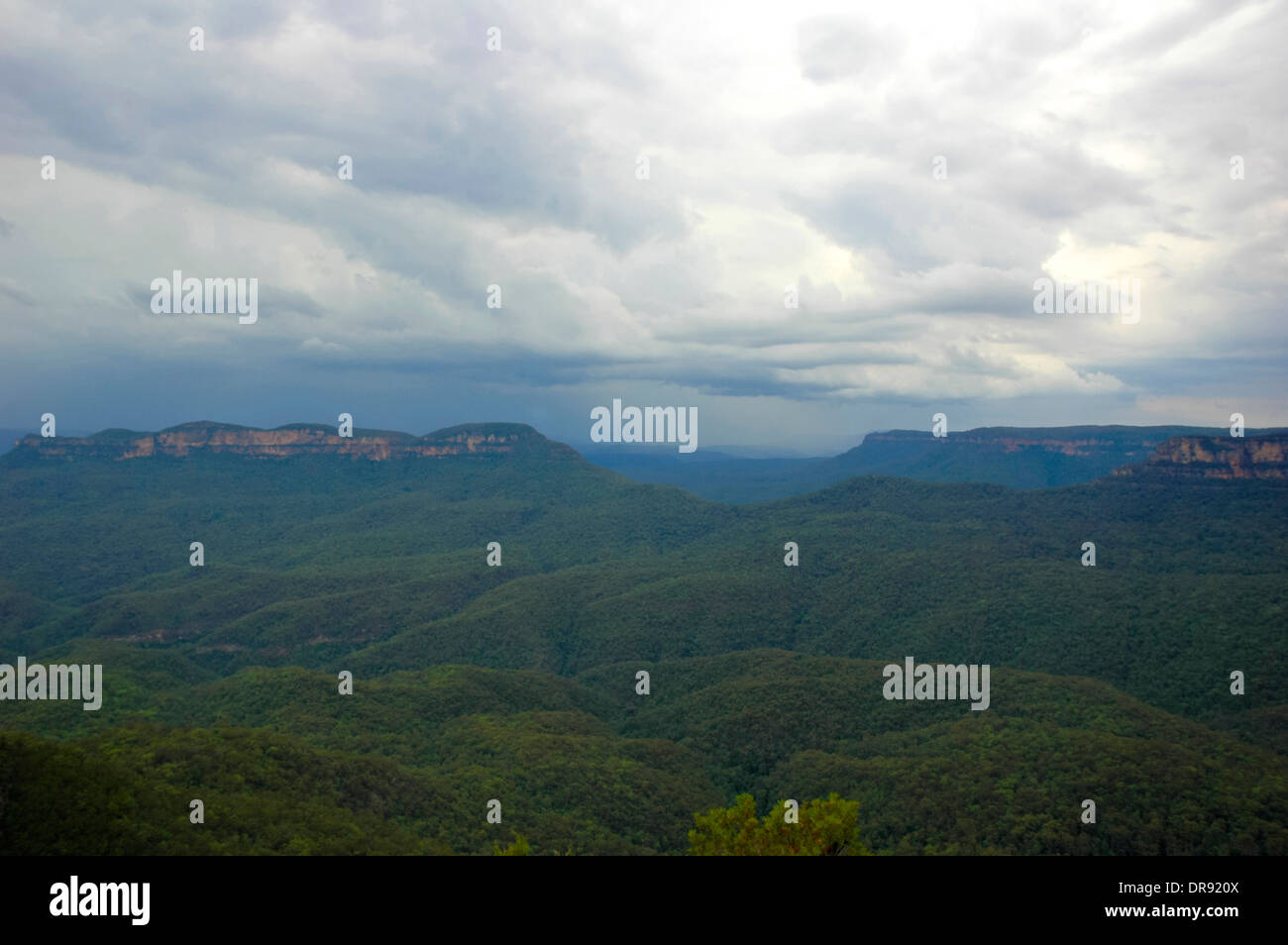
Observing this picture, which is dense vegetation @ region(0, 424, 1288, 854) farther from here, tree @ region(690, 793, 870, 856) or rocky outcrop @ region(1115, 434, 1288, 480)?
rocky outcrop @ region(1115, 434, 1288, 480)

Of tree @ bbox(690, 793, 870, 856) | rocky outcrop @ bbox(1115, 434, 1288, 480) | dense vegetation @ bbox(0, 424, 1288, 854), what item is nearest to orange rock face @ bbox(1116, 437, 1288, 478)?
rocky outcrop @ bbox(1115, 434, 1288, 480)

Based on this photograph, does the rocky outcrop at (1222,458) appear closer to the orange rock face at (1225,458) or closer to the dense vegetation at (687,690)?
the orange rock face at (1225,458)

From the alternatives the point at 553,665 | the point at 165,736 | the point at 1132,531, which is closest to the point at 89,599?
the point at 553,665

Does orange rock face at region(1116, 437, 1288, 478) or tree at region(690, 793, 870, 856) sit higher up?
orange rock face at region(1116, 437, 1288, 478)

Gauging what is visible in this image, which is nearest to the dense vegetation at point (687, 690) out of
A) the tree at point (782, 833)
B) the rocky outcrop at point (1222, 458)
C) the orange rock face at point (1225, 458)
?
the tree at point (782, 833)

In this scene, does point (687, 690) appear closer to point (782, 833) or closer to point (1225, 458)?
point (782, 833)
